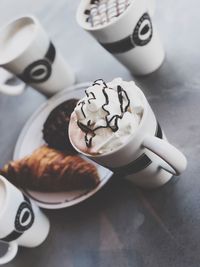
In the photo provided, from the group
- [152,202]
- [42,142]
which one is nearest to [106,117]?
[152,202]

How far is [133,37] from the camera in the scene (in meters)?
0.83

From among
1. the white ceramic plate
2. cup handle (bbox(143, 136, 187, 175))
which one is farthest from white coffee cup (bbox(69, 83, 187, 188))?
the white ceramic plate

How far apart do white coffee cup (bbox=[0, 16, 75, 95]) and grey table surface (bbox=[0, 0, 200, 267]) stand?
53 mm

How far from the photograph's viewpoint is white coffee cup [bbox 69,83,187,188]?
0.62 m

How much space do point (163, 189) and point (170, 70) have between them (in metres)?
0.27

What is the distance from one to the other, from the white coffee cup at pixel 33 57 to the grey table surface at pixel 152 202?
53mm

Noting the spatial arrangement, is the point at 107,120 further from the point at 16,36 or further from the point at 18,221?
the point at 16,36

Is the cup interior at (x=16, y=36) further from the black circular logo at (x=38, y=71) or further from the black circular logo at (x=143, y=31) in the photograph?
the black circular logo at (x=143, y=31)

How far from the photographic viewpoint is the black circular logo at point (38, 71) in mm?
944

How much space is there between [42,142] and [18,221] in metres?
0.22

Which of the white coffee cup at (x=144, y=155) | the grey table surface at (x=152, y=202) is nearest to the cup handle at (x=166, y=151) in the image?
the white coffee cup at (x=144, y=155)

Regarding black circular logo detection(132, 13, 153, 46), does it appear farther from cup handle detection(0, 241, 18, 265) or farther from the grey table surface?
cup handle detection(0, 241, 18, 265)

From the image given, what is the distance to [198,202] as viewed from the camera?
736 millimetres

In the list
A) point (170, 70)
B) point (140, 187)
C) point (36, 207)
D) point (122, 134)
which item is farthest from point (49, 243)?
point (170, 70)
